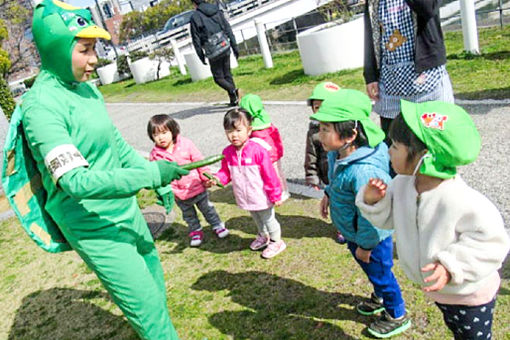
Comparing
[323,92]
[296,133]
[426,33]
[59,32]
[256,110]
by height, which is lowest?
[296,133]

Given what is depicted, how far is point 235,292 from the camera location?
333cm

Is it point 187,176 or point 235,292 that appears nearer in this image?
point 235,292

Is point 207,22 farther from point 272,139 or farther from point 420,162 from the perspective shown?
point 420,162

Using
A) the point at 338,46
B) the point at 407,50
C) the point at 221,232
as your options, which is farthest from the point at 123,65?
the point at 407,50

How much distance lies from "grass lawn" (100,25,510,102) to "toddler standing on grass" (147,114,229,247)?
12.6 feet

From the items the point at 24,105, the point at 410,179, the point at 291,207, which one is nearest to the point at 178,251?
the point at 291,207

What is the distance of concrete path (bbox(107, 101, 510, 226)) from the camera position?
3.85 metres

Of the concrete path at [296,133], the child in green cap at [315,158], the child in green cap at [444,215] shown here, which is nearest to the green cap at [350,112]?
the child in green cap at [444,215]

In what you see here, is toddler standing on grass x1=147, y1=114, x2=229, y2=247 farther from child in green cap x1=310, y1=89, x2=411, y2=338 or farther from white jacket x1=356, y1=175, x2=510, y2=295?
white jacket x1=356, y1=175, x2=510, y2=295

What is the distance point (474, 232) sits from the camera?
159cm

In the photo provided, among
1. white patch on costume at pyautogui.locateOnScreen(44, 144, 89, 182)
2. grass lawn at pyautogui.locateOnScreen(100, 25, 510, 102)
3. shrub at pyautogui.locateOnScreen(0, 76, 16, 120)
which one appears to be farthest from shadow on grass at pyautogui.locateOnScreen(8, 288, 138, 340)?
shrub at pyautogui.locateOnScreen(0, 76, 16, 120)

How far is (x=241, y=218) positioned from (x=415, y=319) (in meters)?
2.21

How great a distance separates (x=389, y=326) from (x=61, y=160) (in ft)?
6.54

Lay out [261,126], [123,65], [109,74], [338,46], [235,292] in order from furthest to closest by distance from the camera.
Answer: [109,74]
[123,65]
[338,46]
[261,126]
[235,292]
